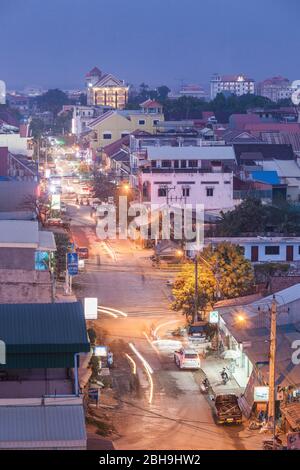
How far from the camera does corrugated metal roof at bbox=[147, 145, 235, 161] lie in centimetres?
2466

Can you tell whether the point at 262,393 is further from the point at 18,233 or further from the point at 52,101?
the point at 52,101

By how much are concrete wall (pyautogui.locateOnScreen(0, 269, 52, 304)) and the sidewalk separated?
1876mm

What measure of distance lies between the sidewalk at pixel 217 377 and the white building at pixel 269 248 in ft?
18.4

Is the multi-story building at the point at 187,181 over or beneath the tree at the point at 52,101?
beneath

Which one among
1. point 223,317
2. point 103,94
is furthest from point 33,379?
point 103,94

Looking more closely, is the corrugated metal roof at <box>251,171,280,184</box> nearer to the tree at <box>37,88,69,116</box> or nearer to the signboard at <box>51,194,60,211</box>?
the signboard at <box>51,194,60,211</box>

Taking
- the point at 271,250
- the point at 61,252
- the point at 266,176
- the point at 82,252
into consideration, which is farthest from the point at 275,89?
the point at 61,252

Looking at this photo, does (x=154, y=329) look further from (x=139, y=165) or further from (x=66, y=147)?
(x=66, y=147)

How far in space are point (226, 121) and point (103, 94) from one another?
19.3m

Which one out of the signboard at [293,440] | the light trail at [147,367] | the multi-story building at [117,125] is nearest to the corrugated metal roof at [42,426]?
the signboard at [293,440]

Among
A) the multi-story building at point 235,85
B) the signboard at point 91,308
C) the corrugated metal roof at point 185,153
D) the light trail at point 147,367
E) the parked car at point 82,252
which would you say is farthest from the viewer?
the multi-story building at point 235,85

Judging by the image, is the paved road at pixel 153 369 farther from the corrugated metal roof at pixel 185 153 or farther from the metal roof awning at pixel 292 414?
the corrugated metal roof at pixel 185 153

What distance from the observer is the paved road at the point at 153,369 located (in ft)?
31.3

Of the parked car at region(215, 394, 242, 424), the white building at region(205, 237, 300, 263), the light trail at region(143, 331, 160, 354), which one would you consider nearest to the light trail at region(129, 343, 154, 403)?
the light trail at region(143, 331, 160, 354)
